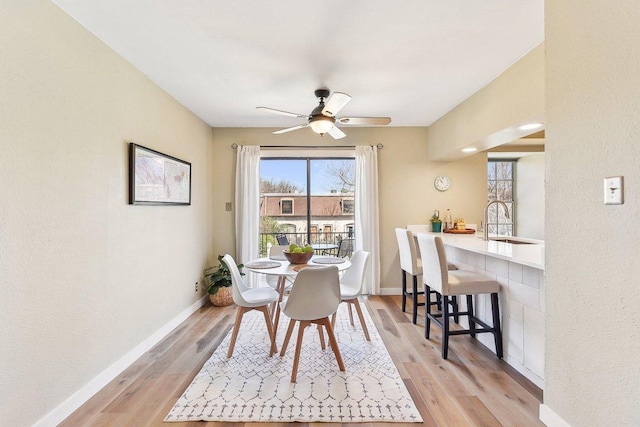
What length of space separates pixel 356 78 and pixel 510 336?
2559mm

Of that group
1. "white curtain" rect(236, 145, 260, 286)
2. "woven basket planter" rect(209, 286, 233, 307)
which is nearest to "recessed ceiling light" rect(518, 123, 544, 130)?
"white curtain" rect(236, 145, 260, 286)

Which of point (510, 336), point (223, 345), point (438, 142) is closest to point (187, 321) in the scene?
point (223, 345)

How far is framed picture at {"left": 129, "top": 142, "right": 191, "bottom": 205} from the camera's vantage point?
8.24ft

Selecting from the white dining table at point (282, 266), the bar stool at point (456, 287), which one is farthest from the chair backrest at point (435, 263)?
the white dining table at point (282, 266)

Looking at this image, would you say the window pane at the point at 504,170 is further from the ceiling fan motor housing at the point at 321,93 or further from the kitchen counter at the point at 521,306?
the ceiling fan motor housing at the point at 321,93

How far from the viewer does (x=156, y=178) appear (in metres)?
2.85

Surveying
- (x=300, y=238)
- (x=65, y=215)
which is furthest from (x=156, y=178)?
(x=300, y=238)

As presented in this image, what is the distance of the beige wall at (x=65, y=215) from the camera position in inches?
60.3

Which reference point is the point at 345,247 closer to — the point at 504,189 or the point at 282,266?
the point at 282,266

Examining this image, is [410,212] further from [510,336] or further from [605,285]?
[605,285]

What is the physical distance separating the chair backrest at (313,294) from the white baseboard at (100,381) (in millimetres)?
1361

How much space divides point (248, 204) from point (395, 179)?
7.20 feet

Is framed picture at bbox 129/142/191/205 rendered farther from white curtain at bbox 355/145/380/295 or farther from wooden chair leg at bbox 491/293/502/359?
wooden chair leg at bbox 491/293/502/359

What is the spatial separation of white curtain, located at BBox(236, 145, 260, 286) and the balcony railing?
36 centimetres
